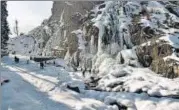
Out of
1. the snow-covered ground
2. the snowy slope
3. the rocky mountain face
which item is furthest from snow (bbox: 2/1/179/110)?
the snowy slope

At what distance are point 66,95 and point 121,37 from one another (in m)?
19.5

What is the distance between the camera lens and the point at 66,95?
90.2 ft

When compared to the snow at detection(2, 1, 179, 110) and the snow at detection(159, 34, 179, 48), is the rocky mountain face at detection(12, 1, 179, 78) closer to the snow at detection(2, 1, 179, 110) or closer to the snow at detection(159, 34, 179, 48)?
the snow at detection(159, 34, 179, 48)

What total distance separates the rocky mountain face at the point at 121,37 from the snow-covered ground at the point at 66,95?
110 inches

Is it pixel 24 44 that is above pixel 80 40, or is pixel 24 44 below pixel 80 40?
below

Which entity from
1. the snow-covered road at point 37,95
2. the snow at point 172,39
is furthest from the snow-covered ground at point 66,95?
the snow at point 172,39

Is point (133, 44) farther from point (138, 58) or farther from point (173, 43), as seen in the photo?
Answer: point (173, 43)

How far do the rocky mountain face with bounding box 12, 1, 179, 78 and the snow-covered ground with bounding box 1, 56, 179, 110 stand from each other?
2.80 meters

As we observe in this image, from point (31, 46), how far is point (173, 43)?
41.4 metres

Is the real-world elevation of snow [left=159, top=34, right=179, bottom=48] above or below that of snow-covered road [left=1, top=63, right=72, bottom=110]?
above

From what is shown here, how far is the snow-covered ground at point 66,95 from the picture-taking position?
80.0 feet

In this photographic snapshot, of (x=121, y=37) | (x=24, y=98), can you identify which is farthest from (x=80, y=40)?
(x=24, y=98)

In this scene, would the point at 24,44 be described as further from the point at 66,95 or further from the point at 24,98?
the point at 24,98

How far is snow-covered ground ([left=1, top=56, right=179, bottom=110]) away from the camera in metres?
24.4
